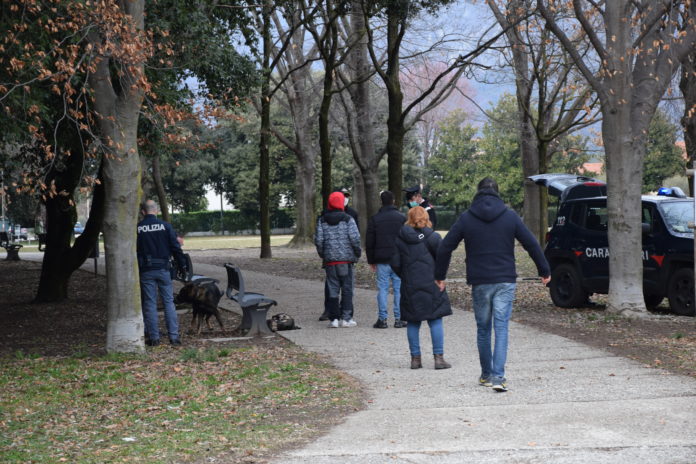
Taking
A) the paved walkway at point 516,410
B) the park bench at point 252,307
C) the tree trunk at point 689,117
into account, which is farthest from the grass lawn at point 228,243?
the paved walkway at point 516,410

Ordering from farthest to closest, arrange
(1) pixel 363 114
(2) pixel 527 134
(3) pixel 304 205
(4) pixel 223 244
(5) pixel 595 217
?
1. (4) pixel 223 244
2. (3) pixel 304 205
3. (2) pixel 527 134
4. (1) pixel 363 114
5. (5) pixel 595 217

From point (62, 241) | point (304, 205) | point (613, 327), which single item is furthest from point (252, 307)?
point (304, 205)

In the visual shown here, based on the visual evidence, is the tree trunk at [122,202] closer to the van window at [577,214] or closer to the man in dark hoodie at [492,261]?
the man in dark hoodie at [492,261]

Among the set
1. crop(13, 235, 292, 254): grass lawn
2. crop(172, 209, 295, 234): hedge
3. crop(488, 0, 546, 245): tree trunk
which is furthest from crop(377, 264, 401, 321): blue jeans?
crop(172, 209, 295, 234): hedge

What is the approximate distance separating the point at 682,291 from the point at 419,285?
19.9ft

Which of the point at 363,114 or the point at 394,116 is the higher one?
the point at 363,114

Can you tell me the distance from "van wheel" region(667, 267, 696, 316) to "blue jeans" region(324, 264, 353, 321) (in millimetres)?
4907

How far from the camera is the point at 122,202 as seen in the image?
36.5ft

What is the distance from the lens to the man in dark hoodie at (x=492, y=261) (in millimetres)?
8195

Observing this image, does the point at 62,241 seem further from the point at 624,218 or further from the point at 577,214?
the point at 624,218

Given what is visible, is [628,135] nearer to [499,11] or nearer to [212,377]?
[212,377]

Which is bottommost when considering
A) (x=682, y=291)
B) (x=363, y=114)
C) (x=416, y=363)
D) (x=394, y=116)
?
(x=416, y=363)

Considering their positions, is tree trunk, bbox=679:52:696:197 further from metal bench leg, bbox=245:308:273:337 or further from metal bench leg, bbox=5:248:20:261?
metal bench leg, bbox=5:248:20:261

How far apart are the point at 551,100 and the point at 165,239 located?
21053 millimetres
